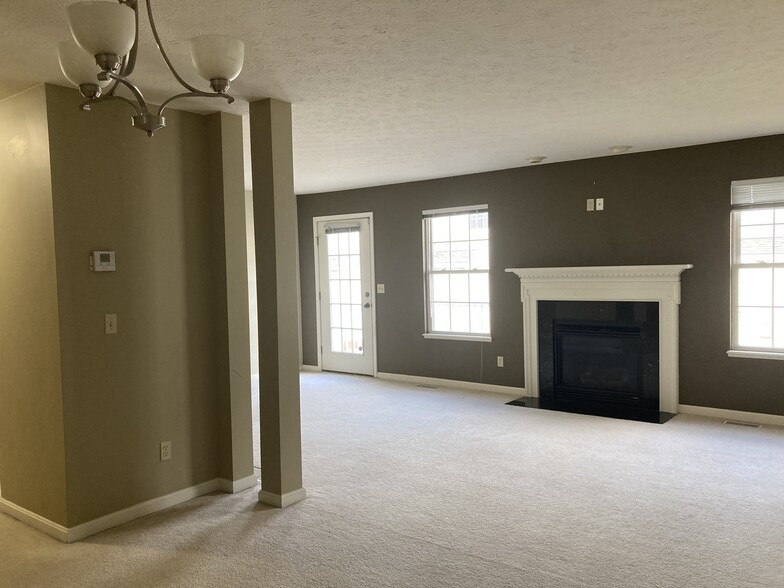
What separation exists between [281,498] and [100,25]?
2.77 meters

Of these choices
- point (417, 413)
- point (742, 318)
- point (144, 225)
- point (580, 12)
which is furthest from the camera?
point (417, 413)

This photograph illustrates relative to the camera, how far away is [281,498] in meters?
3.62

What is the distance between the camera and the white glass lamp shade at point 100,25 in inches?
59.7

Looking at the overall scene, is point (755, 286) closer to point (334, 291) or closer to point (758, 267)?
point (758, 267)

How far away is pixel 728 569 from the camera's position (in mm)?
2809

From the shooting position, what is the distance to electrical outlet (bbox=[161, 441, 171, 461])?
366 centimetres

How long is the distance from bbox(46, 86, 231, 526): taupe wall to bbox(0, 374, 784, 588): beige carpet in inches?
12.9

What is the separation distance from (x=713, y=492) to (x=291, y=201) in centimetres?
297

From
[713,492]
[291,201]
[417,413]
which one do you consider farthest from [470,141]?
[713,492]

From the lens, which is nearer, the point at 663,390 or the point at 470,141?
the point at 470,141

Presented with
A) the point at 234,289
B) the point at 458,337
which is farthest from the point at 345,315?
the point at 234,289

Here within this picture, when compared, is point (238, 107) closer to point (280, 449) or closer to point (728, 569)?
point (280, 449)

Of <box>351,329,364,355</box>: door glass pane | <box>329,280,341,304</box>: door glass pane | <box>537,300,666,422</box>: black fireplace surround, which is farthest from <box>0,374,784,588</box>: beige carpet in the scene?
<box>329,280,341,304</box>: door glass pane

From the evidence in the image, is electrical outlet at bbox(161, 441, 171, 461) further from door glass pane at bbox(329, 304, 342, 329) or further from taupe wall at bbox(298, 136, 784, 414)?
door glass pane at bbox(329, 304, 342, 329)
